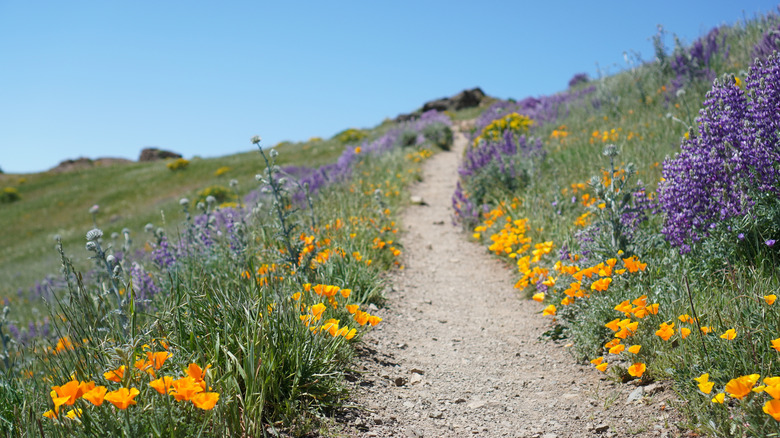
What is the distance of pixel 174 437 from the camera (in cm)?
200

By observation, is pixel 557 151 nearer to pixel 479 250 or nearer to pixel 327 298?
pixel 479 250

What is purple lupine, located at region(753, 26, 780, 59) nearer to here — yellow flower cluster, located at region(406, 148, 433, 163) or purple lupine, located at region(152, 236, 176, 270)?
purple lupine, located at region(152, 236, 176, 270)

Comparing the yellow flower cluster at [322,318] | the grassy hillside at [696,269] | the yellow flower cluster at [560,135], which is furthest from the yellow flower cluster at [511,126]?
the yellow flower cluster at [322,318]

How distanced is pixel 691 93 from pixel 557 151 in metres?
2.55

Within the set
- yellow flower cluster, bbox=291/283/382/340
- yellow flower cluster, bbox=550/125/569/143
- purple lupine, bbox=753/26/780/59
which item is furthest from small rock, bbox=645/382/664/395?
yellow flower cluster, bbox=550/125/569/143

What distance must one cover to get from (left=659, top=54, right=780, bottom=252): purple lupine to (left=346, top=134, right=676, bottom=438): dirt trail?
137 cm

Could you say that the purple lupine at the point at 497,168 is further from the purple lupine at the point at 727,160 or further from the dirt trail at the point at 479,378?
the purple lupine at the point at 727,160

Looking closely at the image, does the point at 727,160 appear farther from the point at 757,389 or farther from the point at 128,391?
the point at 128,391

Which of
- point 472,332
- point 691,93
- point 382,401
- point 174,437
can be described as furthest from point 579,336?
point 691,93

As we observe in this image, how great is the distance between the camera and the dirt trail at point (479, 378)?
9.27 feet

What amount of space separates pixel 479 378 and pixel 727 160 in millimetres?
2405

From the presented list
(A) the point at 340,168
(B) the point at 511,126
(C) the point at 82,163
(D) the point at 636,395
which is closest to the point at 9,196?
(C) the point at 82,163

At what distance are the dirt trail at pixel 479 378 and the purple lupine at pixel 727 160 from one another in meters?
1.37

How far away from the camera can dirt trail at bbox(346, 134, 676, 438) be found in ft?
9.27
